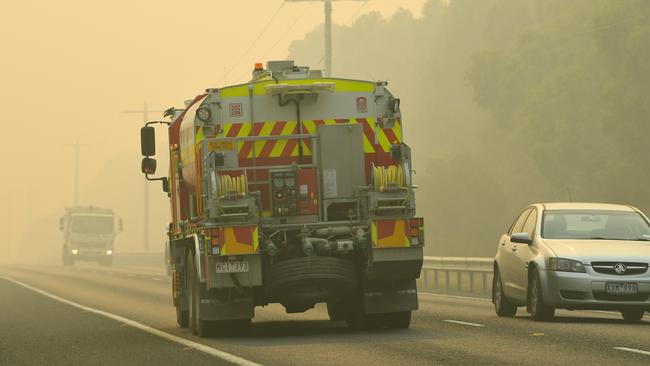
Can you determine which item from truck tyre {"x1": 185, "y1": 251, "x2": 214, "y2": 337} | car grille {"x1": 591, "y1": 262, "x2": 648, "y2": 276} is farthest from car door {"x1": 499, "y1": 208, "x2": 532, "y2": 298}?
truck tyre {"x1": 185, "y1": 251, "x2": 214, "y2": 337}

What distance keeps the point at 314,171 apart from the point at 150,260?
62.3 meters

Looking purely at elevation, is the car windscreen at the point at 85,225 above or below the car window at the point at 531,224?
above

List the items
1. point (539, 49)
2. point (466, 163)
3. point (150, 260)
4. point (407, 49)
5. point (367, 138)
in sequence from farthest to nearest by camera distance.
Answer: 1. point (407, 49)
2. point (150, 260)
3. point (466, 163)
4. point (539, 49)
5. point (367, 138)

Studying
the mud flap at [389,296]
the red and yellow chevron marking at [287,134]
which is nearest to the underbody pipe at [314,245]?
the mud flap at [389,296]

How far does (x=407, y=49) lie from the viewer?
133 meters

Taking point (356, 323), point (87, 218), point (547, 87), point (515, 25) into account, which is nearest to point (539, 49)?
point (547, 87)

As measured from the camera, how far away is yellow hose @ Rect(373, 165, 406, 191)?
17.4 metres

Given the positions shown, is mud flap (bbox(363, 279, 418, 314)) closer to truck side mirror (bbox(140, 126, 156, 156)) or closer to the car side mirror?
the car side mirror

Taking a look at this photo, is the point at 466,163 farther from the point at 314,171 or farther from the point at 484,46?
the point at 314,171

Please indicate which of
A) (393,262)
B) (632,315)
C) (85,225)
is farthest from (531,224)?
(85,225)

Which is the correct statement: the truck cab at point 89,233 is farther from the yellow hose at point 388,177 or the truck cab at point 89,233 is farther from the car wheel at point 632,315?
the yellow hose at point 388,177

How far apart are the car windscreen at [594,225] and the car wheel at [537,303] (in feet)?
2.28

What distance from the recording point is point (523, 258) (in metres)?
19.5

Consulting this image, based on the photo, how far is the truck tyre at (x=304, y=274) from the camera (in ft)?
56.2
